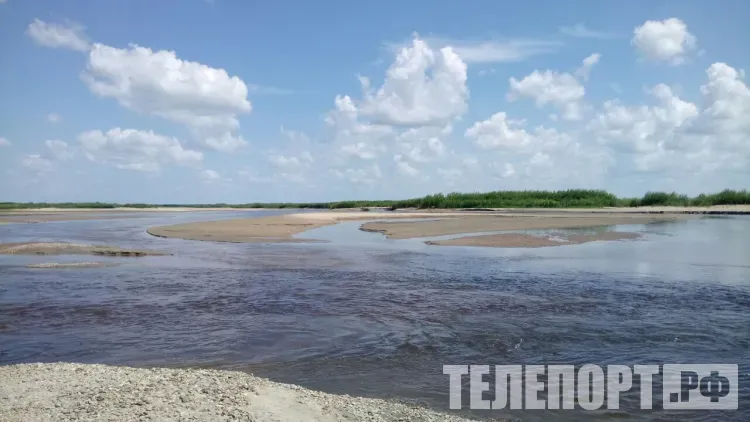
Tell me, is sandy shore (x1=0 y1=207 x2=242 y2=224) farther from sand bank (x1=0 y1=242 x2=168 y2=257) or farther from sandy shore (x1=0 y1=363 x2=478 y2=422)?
sandy shore (x1=0 y1=363 x2=478 y2=422)

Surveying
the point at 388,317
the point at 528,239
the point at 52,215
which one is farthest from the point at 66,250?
the point at 52,215

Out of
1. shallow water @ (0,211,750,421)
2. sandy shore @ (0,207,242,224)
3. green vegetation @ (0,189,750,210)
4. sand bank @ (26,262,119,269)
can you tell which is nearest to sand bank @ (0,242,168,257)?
sand bank @ (26,262,119,269)

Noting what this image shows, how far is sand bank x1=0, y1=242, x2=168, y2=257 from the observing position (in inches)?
938

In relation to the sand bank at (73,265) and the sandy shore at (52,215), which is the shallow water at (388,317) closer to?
the sand bank at (73,265)

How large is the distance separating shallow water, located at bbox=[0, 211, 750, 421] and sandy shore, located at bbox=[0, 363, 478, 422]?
36.8 inches

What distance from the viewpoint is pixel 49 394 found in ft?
19.5

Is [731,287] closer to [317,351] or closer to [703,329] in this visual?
[703,329]

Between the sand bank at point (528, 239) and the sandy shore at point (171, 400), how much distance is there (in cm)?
2138

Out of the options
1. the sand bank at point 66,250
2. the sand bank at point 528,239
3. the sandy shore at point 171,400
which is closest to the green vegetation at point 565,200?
the sand bank at point 528,239

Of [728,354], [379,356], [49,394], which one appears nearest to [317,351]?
[379,356]

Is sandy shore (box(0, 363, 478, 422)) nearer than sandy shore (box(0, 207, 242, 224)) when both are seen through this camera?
Yes

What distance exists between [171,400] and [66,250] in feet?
76.0

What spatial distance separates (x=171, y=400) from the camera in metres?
5.64

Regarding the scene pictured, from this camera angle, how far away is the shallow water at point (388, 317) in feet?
27.2
